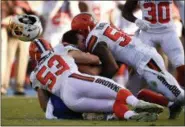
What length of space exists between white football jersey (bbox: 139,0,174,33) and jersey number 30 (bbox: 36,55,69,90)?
166cm

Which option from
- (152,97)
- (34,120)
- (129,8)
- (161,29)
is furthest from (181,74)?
(34,120)

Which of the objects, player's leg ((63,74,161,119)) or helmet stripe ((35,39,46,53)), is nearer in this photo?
player's leg ((63,74,161,119))

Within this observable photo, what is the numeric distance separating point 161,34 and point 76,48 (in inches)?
57.3

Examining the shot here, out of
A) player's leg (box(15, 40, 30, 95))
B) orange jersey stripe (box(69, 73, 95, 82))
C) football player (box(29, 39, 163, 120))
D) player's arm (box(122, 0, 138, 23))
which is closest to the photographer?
football player (box(29, 39, 163, 120))

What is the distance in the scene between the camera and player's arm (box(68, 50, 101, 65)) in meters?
8.07

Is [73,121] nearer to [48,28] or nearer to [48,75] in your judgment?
[48,75]

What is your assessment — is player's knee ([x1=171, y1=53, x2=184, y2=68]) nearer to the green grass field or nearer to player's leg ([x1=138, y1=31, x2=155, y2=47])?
player's leg ([x1=138, y1=31, x2=155, y2=47])

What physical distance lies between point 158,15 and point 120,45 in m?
1.06

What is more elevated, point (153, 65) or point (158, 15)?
point (158, 15)

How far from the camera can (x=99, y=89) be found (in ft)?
25.3

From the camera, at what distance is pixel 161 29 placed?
9.43 metres

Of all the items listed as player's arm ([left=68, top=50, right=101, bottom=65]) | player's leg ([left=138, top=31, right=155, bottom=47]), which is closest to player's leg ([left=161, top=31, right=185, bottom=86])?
player's leg ([left=138, top=31, right=155, bottom=47])

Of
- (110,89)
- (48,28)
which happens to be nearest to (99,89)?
(110,89)

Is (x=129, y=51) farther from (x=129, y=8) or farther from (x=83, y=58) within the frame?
(x=129, y=8)
